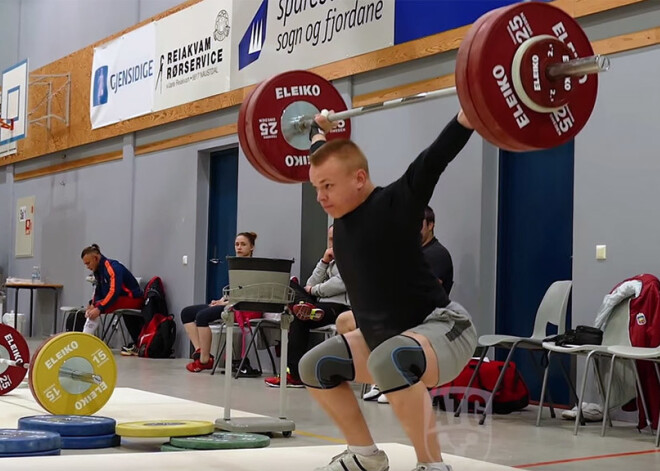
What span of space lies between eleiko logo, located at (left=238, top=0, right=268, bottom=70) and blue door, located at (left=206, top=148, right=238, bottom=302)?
940mm

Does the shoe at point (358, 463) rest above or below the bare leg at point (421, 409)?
below

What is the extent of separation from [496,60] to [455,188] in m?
3.81

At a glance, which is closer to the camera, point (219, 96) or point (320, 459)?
point (320, 459)

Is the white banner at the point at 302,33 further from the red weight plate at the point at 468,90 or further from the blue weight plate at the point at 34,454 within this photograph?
the blue weight plate at the point at 34,454

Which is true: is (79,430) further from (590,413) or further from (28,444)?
(590,413)

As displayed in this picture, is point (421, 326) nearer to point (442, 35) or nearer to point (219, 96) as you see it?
point (442, 35)

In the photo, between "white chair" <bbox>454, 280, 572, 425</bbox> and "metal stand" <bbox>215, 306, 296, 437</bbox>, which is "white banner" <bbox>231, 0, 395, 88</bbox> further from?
"metal stand" <bbox>215, 306, 296, 437</bbox>

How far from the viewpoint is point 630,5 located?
18.5ft

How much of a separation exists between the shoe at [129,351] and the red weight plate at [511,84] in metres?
7.37

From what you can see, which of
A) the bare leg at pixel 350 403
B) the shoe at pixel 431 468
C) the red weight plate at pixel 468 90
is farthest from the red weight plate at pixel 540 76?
the shoe at pixel 431 468

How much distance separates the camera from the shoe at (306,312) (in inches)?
259

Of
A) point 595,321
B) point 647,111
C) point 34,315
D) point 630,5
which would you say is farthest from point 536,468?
point 34,315

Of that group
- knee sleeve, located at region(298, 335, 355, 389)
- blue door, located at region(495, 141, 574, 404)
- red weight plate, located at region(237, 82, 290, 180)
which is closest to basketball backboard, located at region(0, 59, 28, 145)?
blue door, located at region(495, 141, 574, 404)

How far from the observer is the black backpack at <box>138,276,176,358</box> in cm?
942
